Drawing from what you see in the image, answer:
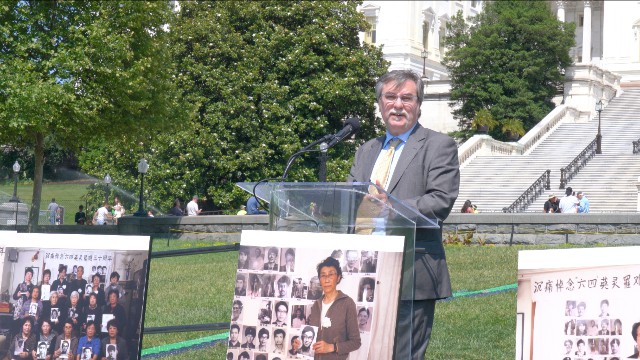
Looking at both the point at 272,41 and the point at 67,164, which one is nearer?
the point at 272,41

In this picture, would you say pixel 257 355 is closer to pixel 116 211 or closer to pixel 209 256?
pixel 209 256

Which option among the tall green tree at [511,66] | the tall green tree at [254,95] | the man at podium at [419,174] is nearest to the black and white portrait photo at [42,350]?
the man at podium at [419,174]

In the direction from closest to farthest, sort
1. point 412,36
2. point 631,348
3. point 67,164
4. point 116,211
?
point 631,348
point 116,211
point 67,164
point 412,36

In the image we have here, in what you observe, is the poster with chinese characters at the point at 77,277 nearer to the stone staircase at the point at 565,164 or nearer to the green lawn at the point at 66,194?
the stone staircase at the point at 565,164

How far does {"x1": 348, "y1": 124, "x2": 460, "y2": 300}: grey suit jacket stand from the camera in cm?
679

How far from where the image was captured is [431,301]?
6875 millimetres

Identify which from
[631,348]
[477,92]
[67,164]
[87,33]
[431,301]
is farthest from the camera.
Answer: [67,164]

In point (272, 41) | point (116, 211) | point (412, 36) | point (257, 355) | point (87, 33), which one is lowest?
point (257, 355)

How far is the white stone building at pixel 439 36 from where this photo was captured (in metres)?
74.2

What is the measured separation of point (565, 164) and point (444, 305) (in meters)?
34.7

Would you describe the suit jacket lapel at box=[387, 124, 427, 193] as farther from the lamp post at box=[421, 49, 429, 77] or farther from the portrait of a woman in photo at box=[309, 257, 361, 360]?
the lamp post at box=[421, 49, 429, 77]

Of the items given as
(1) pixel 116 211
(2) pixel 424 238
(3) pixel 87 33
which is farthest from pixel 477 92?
(2) pixel 424 238

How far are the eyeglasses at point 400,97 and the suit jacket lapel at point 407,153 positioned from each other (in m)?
0.21

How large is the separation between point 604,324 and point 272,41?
39464mm
